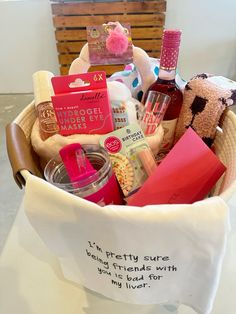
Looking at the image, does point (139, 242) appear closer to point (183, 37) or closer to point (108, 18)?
point (108, 18)

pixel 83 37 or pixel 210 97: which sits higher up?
pixel 210 97

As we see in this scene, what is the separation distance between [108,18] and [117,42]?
1.54 m

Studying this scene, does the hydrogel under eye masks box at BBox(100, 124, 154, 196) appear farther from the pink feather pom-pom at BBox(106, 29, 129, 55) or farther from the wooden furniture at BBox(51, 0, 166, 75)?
the wooden furniture at BBox(51, 0, 166, 75)

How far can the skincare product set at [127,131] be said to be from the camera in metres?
0.37

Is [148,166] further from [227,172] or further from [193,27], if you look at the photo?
[193,27]

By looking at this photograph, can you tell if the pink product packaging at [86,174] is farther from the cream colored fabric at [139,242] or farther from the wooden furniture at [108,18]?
the wooden furniture at [108,18]

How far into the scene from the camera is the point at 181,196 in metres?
0.38

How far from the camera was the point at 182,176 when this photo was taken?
37 cm

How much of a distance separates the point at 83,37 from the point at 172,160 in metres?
1.73

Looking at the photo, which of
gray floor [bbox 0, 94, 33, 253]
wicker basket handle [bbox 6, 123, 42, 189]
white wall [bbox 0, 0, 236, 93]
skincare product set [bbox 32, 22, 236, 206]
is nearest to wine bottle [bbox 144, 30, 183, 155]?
skincare product set [bbox 32, 22, 236, 206]

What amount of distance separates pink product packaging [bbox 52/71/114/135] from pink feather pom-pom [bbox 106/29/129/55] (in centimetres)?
9

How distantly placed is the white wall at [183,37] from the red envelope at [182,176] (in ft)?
5.91

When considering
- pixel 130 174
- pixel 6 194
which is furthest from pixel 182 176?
pixel 6 194

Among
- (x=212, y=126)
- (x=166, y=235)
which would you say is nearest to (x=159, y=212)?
(x=166, y=235)
